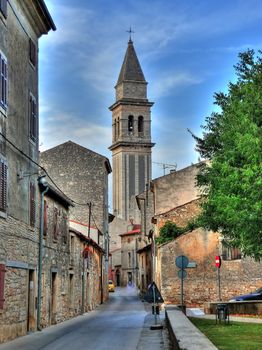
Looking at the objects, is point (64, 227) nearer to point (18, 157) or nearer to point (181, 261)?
point (181, 261)

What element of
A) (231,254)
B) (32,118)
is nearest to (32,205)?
(32,118)

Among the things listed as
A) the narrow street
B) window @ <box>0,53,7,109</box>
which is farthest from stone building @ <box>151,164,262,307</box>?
window @ <box>0,53,7,109</box>

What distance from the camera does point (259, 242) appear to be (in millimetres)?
19500

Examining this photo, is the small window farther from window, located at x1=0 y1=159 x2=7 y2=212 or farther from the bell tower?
the bell tower

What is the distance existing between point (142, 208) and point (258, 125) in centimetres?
4422

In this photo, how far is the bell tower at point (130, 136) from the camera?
5054 inches

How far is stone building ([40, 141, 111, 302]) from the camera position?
51688mm

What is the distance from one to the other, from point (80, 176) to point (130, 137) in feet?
260

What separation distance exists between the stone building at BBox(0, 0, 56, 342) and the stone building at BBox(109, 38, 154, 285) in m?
100

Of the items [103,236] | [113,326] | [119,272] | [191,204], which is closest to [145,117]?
[119,272]

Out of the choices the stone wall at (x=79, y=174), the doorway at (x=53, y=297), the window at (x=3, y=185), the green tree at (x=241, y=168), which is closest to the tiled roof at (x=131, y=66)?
the stone wall at (x=79, y=174)

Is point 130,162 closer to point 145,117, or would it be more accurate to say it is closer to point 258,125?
point 145,117

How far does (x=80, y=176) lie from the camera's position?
173ft

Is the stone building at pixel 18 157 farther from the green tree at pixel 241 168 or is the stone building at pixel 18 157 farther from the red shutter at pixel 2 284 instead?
the green tree at pixel 241 168
